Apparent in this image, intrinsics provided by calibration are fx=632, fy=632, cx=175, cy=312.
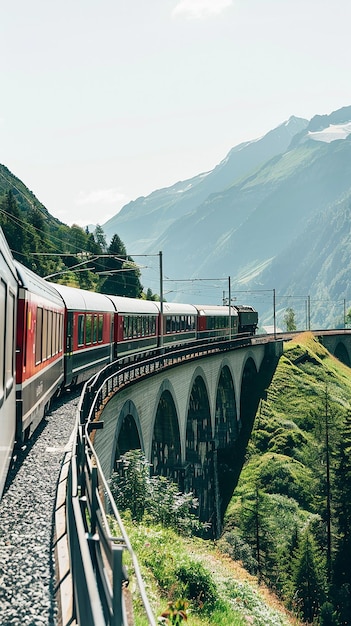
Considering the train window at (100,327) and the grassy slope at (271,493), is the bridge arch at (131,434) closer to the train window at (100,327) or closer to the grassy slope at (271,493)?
the train window at (100,327)

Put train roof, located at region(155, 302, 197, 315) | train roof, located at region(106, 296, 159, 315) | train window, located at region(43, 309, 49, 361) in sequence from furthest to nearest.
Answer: train roof, located at region(155, 302, 197, 315) < train roof, located at region(106, 296, 159, 315) < train window, located at region(43, 309, 49, 361)

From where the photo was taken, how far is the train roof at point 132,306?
1218 inches

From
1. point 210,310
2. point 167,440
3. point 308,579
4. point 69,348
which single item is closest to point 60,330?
point 69,348

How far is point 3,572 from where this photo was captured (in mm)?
7398

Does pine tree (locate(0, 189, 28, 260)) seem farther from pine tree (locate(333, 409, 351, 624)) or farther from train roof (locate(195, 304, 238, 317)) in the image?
pine tree (locate(333, 409, 351, 624))

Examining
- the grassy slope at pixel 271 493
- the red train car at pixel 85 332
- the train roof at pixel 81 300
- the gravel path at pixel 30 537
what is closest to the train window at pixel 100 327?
the red train car at pixel 85 332

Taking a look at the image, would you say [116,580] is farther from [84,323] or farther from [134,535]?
[84,323]

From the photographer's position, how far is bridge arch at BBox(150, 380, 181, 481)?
114 ft

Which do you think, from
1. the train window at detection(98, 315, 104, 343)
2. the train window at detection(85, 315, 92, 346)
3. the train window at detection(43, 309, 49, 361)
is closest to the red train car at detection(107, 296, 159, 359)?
the train window at detection(98, 315, 104, 343)

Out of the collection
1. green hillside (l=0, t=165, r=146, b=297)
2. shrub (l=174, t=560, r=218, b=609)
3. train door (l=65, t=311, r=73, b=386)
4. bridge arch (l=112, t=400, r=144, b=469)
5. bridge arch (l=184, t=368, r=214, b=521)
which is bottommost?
bridge arch (l=184, t=368, r=214, b=521)

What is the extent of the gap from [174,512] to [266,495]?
2607 cm

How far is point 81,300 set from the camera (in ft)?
77.6

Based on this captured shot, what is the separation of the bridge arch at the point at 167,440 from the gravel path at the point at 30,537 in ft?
65.3

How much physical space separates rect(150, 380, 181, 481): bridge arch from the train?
3718mm
